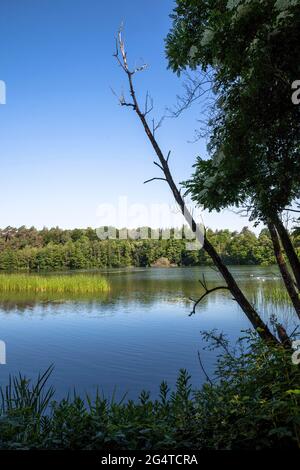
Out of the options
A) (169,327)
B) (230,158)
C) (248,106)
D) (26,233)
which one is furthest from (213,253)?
(26,233)

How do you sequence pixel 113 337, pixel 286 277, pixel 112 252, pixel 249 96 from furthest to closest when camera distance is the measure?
pixel 112 252 < pixel 113 337 < pixel 286 277 < pixel 249 96

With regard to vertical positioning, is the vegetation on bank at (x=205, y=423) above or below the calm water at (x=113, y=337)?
above

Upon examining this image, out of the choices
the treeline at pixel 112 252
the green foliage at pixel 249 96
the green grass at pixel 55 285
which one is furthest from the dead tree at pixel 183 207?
the treeline at pixel 112 252

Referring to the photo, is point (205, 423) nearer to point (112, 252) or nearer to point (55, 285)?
point (55, 285)

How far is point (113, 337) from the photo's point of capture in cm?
1515

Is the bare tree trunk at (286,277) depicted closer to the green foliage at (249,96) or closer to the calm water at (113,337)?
the green foliage at (249,96)

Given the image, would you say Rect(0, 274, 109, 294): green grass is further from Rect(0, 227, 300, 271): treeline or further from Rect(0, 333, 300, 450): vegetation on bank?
Rect(0, 227, 300, 271): treeline

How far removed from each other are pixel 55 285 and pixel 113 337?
659 inches

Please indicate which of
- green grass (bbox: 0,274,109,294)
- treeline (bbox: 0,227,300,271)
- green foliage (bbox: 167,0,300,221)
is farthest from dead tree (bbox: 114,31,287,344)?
treeline (bbox: 0,227,300,271)

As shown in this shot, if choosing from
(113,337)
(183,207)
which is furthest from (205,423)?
(113,337)

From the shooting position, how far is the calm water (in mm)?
10477

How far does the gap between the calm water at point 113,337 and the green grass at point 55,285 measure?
461cm

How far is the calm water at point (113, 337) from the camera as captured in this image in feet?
34.4

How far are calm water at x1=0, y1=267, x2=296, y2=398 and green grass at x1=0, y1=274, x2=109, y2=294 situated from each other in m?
4.61
